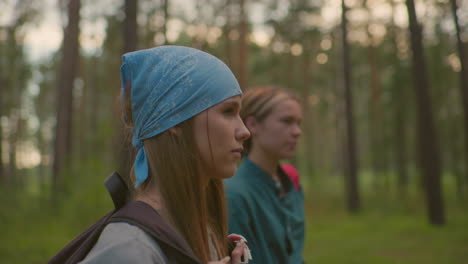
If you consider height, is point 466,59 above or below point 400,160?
above

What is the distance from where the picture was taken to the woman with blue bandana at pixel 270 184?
244 centimetres

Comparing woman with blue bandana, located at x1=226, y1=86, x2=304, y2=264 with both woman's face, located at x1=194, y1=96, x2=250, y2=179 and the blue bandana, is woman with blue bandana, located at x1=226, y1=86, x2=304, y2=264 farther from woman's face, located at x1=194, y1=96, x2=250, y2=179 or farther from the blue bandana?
the blue bandana

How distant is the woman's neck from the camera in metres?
2.84

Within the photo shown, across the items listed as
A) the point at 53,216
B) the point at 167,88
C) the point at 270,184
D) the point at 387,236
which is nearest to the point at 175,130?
the point at 167,88

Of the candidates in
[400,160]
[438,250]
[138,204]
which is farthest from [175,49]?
[400,160]

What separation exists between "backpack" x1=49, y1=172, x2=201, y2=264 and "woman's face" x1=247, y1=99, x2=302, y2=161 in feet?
5.53

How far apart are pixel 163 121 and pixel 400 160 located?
21890 millimetres

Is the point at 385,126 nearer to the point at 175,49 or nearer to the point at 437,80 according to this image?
the point at 437,80

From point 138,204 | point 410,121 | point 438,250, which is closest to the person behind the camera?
point 138,204

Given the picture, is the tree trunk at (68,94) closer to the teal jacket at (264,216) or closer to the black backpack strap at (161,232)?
the teal jacket at (264,216)

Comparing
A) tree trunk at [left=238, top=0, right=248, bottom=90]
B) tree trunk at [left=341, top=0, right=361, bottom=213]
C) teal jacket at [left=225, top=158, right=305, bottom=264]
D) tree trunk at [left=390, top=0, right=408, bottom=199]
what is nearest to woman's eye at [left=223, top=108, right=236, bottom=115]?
teal jacket at [left=225, top=158, right=305, bottom=264]

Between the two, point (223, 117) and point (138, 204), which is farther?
point (223, 117)

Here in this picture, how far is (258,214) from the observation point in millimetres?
2525

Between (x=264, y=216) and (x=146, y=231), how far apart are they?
146 centimetres
